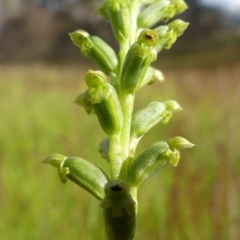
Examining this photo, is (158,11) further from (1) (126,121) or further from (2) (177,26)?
(1) (126,121)

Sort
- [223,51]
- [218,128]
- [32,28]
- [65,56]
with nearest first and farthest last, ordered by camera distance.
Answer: [218,128] < [223,51] < [65,56] < [32,28]

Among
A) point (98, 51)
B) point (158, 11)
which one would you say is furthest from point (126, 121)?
point (158, 11)

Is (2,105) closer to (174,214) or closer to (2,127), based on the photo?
(2,127)

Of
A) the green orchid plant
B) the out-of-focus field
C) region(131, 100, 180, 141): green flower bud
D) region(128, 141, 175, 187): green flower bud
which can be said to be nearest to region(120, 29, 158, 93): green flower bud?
the green orchid plant

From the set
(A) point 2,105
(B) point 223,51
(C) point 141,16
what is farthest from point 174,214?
(B) point 223,51

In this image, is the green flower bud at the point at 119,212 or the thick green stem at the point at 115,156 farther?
the thick green stem at the point at 115,156

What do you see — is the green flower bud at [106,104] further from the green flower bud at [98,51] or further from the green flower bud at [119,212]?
the green flower bud at [119,212]

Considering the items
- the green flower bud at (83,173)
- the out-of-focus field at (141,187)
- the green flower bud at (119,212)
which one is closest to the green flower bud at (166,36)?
the green flower bud at (83,173)
